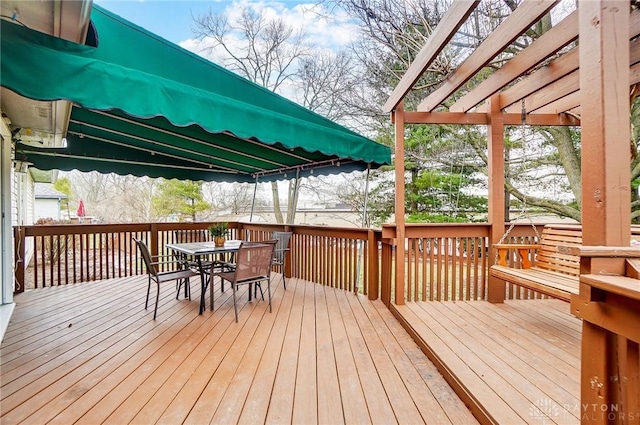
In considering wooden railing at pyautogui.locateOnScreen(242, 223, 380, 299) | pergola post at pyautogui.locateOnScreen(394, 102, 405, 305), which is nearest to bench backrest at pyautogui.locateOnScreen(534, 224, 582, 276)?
pergola post at pyautogui.locateOnScreen(394, 102, 405, 305)

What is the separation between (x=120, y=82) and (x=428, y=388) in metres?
2.97

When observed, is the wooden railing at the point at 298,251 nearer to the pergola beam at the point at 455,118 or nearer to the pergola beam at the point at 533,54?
the pergola beam at the point at 455,118

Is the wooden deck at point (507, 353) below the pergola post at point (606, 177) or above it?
below

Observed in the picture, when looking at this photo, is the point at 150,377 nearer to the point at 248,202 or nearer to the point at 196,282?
the point at 196,282

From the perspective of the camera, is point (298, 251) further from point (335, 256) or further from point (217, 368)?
point (217, 368)

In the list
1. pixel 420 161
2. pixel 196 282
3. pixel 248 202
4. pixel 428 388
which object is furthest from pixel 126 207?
pixel 428 388

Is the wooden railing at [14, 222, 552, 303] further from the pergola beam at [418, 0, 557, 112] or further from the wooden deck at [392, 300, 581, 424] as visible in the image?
the pergola beam at [418, 0, 557, 112]

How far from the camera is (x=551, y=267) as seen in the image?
10.5 ft

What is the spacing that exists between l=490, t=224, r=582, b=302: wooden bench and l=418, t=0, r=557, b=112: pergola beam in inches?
67.5

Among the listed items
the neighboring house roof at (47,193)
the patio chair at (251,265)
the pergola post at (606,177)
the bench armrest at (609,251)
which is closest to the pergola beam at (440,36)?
the pergola post at (606,177)

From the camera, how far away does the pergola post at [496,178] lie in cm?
Result: 364

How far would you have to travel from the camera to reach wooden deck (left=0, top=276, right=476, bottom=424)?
6.02 feet

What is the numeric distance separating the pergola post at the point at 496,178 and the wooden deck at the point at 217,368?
1394mm

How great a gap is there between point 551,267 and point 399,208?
167cm
